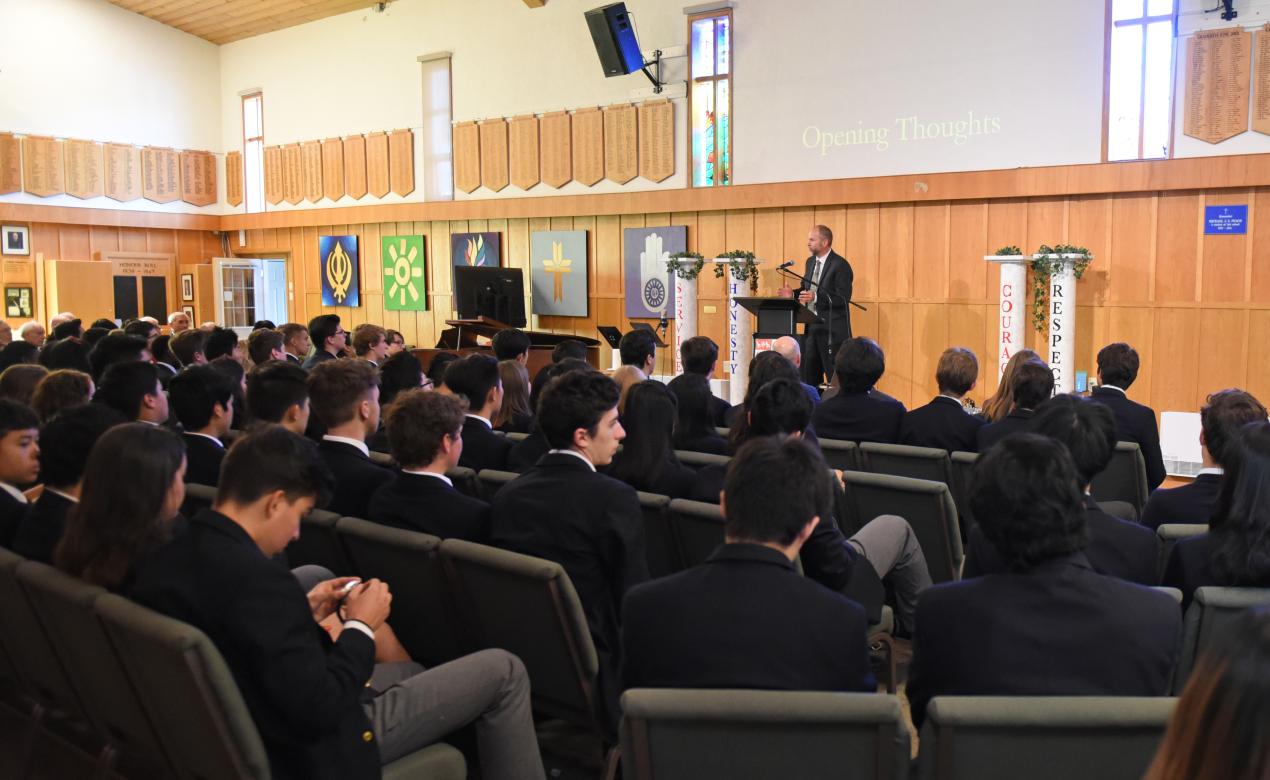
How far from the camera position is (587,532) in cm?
282

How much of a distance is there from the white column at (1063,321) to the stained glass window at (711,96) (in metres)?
4.16

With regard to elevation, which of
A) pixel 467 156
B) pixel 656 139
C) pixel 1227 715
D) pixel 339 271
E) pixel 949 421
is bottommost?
pixel 949 421

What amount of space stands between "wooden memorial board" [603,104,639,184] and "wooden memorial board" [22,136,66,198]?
29.8 ft

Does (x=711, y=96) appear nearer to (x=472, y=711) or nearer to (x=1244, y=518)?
(x=1244, y=518)

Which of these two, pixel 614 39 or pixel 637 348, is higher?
pixel 614 39

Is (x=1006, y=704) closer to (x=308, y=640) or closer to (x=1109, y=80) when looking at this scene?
(x=308, y=640)

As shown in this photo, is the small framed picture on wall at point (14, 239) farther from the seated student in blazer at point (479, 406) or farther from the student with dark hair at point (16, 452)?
the student with dark hair at point (16, 452)

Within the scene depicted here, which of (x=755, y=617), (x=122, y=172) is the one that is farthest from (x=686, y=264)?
(x=122, y=172)

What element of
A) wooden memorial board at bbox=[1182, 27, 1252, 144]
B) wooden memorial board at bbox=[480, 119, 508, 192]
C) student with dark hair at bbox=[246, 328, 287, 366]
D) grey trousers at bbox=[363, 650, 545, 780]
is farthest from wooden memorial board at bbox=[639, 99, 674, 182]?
grey trousers at bbox=[363, 650, 545, 780]

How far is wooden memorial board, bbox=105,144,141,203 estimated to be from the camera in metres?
15.9

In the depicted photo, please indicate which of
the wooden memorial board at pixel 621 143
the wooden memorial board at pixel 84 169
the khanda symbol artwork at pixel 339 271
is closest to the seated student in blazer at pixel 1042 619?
the wooden memorial board at pixel 621 143

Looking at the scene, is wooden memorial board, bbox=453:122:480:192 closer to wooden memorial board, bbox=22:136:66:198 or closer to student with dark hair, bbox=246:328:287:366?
wooden memorial board, bbox=22:136:66:198

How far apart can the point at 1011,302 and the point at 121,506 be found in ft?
27.2

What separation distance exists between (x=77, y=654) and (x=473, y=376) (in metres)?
2.36
